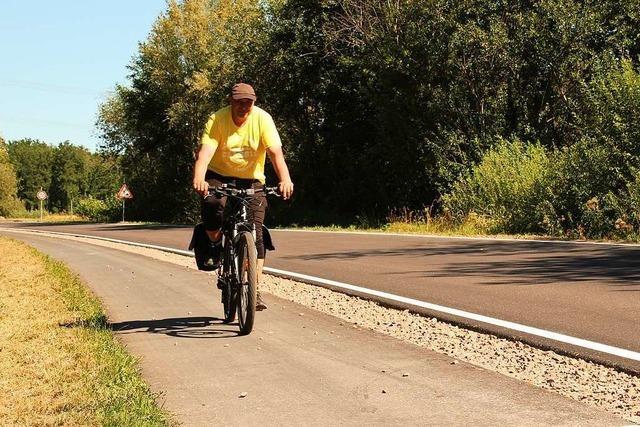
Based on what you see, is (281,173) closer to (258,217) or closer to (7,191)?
(258,217)

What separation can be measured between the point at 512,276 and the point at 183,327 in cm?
474

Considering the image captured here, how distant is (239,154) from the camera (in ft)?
20.8

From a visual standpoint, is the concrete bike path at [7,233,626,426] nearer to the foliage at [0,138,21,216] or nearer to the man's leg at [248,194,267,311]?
the man's leg at [248,194,267,311]

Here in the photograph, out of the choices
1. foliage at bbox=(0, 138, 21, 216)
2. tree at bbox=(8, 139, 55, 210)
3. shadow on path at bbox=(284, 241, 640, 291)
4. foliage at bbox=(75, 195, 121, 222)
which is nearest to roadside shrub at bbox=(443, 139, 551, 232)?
shadow on path at bbox=(284, 241, 640, 291)

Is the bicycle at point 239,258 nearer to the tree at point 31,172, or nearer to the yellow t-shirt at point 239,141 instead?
the yellow t-shirt at point 239,141

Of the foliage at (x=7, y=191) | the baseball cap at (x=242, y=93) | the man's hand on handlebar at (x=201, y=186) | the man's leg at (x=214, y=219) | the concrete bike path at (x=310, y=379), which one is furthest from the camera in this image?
the foliage at (x=7, y=191)

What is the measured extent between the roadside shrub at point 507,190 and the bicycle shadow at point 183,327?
12.6m

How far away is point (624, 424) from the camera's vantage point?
3.53 m

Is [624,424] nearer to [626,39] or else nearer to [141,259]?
[141,259]

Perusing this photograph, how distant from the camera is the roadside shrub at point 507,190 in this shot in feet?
60.0

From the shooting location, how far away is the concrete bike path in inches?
→ 149

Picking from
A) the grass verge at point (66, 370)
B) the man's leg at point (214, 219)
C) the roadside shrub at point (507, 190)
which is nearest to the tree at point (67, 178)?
the roadside shrub at point (507, 190)

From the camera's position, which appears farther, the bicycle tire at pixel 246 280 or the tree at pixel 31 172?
the tree at pixel 31 172

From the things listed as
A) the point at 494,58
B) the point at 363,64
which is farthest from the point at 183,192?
the point at 494,58
